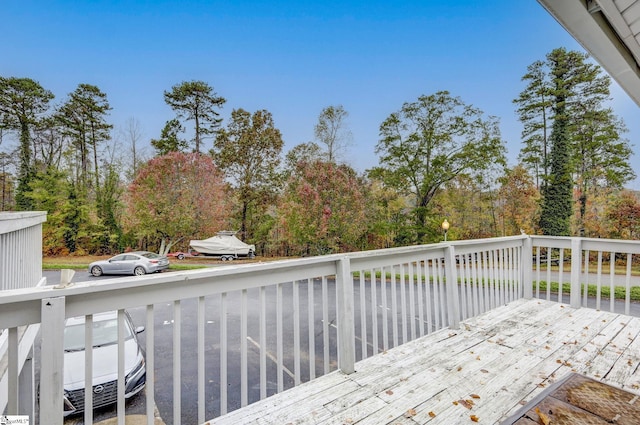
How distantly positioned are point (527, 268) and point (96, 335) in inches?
194

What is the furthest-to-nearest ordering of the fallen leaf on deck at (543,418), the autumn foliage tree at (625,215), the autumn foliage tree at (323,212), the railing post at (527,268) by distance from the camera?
the autumn foliage tree at (323,212)
the autumn foliage tree at (625,215)
the railing post at (527,268)
the fallen leaf on deck at (543,418)

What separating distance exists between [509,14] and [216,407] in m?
16.3

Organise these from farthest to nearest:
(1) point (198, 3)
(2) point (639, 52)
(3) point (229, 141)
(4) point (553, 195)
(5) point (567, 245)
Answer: (1) point (198, 3), (3) point (229, 141), (4) point (553, 195), (5) point (567, 245), (2) point (639, 52)

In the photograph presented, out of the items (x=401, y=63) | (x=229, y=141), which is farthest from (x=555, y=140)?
(x=229, y=141)

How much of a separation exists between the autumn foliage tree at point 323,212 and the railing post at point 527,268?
6840 mm

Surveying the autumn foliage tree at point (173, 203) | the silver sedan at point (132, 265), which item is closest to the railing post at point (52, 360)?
the silver sedan at point (132, 265)

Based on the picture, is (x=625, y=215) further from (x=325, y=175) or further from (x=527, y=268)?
(x=325, y=175)

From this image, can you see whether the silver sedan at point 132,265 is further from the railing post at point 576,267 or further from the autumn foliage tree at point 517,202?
the autumn foliage tree at point 517,202

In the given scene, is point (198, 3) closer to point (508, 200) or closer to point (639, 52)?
point (508, 200)

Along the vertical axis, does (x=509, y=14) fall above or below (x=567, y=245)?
above

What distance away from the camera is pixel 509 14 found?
1200cm

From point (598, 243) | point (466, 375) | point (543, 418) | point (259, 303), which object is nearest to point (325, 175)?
point (598, 243)

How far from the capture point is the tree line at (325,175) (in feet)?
32.8

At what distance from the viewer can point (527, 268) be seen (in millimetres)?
3348
